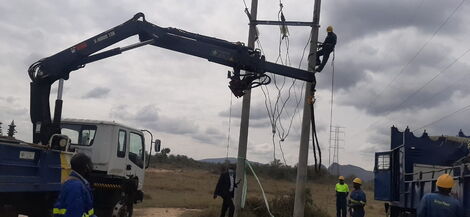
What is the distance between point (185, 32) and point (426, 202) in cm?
658

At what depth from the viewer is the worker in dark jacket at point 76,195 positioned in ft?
17.8

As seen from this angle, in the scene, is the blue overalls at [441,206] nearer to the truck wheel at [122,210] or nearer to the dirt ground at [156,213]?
the truck wheel at [122,210]

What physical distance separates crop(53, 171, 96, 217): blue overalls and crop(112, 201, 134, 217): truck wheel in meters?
7.54

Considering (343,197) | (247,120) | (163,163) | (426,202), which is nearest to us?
(426,202)

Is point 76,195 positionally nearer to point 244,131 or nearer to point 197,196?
point 244,131

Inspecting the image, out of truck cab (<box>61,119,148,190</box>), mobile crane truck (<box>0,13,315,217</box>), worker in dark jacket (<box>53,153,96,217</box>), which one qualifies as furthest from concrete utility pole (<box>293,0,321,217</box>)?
worker in dark jacket (<box>53,153,96,217</box>)

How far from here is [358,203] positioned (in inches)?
581

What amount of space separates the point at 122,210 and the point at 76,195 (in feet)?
26.3

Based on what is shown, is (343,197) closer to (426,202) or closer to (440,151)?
(440,151)

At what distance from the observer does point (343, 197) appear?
19.2m

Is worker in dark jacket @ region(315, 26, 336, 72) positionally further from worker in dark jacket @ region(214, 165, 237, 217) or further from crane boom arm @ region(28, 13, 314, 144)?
worker in dark jacket @ region(214, 165, 237, 217)

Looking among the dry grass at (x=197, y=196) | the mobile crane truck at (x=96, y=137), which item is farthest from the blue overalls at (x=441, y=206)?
the dry grass at (x=197, y=196)

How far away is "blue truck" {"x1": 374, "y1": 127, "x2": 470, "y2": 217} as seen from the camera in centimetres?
1284

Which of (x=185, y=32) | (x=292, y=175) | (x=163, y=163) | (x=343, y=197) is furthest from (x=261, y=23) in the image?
(x=163, y=163)
